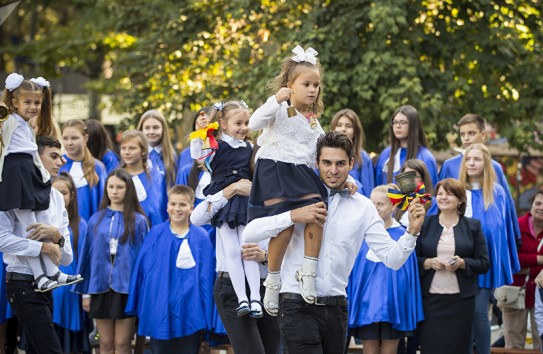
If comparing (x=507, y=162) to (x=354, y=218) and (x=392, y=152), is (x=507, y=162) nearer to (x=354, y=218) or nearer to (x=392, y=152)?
(x=392, y=152)

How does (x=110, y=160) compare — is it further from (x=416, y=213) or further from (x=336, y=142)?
(x=416, y=213)

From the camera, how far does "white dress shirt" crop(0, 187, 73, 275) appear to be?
8117 mm

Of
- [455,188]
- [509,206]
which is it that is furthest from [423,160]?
[455,188]

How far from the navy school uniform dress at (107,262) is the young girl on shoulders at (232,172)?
2.18 meters

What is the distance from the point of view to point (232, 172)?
8117 mm

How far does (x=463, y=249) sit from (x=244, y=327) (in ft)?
9.24

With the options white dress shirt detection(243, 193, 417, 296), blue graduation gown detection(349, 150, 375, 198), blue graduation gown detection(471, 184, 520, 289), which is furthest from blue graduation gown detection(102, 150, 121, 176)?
white dress shirt detection(243, 193, 417, 296)

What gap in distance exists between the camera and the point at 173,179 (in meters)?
11.3

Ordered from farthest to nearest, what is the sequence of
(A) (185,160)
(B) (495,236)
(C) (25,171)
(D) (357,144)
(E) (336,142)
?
1. (A) (185,160)
2. (D) (357,144)
3. (B) (495,236)
4. (C) (25,171)
5. (E) (336,142)

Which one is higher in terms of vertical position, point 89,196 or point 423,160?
point 423,160

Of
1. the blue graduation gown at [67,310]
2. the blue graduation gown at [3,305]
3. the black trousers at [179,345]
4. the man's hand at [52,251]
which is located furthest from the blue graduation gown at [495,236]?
the blue graduation gown at [3,305]

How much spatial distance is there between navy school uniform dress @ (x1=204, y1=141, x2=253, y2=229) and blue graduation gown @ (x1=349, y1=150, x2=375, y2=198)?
2.84 meters

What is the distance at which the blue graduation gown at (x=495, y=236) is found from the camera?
10.5 meters

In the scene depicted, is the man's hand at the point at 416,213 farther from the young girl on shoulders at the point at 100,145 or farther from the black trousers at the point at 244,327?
the young girl on shoulders at the point at 100,145
